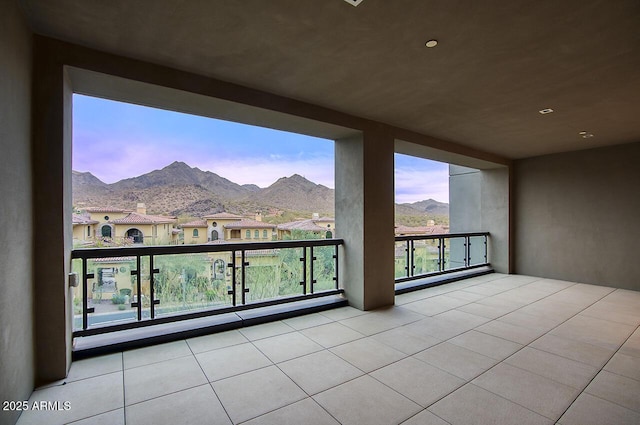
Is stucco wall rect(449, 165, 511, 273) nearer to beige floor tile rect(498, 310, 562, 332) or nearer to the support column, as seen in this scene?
beige floor tile rect(498, 310, 562, 332)

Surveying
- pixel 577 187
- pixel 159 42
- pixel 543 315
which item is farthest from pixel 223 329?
pixel 577 187

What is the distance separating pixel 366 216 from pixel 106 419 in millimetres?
3250

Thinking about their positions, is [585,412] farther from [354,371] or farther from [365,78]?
[365,78]

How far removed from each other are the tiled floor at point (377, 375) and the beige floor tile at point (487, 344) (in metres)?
0.01

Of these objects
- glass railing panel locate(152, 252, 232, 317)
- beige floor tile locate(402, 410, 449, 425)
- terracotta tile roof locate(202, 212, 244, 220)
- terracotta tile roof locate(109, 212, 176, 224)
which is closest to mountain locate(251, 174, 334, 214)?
terracotta tile roof locate(202, 212, 244, 220)

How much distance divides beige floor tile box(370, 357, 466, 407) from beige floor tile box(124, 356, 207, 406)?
1.45 meters

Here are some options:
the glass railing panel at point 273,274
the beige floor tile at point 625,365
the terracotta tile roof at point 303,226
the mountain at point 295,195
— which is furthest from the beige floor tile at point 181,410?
the mountain at point 295,195

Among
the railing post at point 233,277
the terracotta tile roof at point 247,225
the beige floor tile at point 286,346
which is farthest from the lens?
the terracotta tile roof at point 247,225

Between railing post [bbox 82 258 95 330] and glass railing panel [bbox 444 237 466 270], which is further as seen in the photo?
glass railing panel [bbox 444 237 466 270]

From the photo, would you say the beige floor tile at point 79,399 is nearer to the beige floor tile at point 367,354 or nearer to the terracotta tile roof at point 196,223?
the beige floor tile at point 367,354

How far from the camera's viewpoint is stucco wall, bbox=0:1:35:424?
167cm

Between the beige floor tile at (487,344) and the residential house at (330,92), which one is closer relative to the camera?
the residential house at (330,92)

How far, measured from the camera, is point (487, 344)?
298 centimetres

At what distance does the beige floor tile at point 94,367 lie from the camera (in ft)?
7.75
